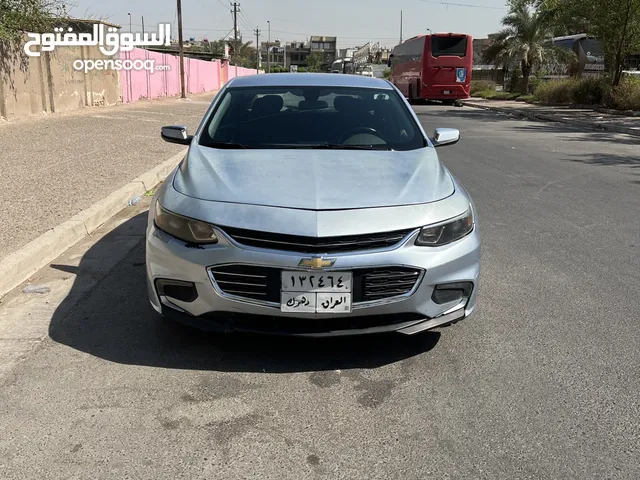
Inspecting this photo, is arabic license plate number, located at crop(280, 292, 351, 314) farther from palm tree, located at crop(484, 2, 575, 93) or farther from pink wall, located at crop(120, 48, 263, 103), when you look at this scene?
palm tree, located at crop(484, 2, 575, 93)

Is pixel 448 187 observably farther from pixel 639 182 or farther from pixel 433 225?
pixel 639 182

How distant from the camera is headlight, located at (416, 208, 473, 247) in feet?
10.6

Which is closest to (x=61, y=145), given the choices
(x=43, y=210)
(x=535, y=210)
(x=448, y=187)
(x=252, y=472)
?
(x=43, y=210)

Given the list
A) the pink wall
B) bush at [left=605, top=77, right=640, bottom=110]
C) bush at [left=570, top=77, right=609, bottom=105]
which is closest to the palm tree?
bush at [left=570, top=77, right=609, bottom=105]

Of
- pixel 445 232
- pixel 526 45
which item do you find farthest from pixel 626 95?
pixel 445 232

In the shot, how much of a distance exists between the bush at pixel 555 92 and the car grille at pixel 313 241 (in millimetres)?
30417

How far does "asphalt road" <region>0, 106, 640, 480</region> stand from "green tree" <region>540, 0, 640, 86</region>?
2271cm

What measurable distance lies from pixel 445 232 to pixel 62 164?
7540 mm

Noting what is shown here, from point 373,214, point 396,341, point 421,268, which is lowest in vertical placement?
point 396,341

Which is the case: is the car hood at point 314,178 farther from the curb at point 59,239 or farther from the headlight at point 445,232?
the curb at point 59,239

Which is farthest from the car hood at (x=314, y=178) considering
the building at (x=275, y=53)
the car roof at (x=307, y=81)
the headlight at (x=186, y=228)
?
the building at (x=275, y=53)

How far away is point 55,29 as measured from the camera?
62.3 feet

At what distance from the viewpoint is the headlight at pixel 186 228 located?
3.21 metres

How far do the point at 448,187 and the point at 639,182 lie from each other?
6.77 m
